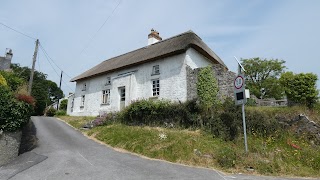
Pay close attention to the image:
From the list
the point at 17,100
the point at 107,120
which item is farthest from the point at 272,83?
the point at 17,100

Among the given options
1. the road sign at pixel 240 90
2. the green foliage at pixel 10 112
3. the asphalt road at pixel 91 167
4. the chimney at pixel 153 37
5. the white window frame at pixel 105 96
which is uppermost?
the chimney at pixel 153 37

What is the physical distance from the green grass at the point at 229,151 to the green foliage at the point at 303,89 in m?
2.41

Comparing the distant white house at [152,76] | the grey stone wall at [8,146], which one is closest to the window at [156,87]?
the distant white house at [152,76]

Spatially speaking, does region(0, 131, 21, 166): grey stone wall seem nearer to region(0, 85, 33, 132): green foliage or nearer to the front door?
region(0, 85, 33, 132): green foliage

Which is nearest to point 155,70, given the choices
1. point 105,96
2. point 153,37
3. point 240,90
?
point 153,37

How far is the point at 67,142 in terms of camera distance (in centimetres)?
1282

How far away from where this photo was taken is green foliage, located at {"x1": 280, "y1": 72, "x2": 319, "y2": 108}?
13977 mm

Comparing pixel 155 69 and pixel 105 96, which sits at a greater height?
pixel 155 69

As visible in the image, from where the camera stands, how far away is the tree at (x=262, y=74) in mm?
38162

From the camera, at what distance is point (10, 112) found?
9633 millimetres

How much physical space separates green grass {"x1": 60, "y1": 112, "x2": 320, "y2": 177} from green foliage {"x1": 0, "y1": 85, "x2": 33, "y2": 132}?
478 centimetres

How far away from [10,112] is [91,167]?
430 cm

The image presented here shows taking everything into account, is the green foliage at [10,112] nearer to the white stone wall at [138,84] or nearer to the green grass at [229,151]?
the green grass at [229,151]

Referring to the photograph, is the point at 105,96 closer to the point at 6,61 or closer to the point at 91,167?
the point at 91,167
